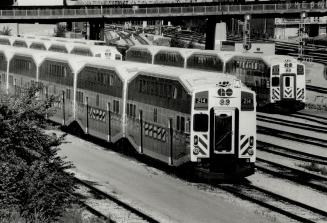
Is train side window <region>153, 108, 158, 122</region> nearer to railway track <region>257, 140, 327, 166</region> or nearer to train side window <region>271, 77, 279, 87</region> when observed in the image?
railway track <region>257, 140, 327, 166</region>

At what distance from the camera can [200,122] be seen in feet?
75.2

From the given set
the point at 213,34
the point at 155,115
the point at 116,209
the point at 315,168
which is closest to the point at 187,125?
the point at 155,115

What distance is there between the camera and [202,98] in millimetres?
22766

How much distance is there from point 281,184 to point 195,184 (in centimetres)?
312

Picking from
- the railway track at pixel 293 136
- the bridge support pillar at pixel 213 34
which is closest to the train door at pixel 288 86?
the railway track at pixel 293 136

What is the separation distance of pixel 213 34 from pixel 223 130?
63604 mm

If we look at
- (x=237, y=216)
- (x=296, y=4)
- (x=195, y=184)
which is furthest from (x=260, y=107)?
(x=296, y=4)

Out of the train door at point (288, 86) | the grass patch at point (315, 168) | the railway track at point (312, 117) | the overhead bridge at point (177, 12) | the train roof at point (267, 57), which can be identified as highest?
the overhead bridge at point (177, 12)

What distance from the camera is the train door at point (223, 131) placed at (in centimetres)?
2295

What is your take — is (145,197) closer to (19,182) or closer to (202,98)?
(202,98)

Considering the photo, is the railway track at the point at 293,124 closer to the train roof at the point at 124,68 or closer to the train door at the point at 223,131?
the train roof at the point at 124,68

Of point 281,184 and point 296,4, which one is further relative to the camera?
point 296,4

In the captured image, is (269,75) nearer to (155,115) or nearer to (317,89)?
(317,89)

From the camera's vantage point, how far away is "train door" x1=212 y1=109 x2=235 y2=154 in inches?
904
